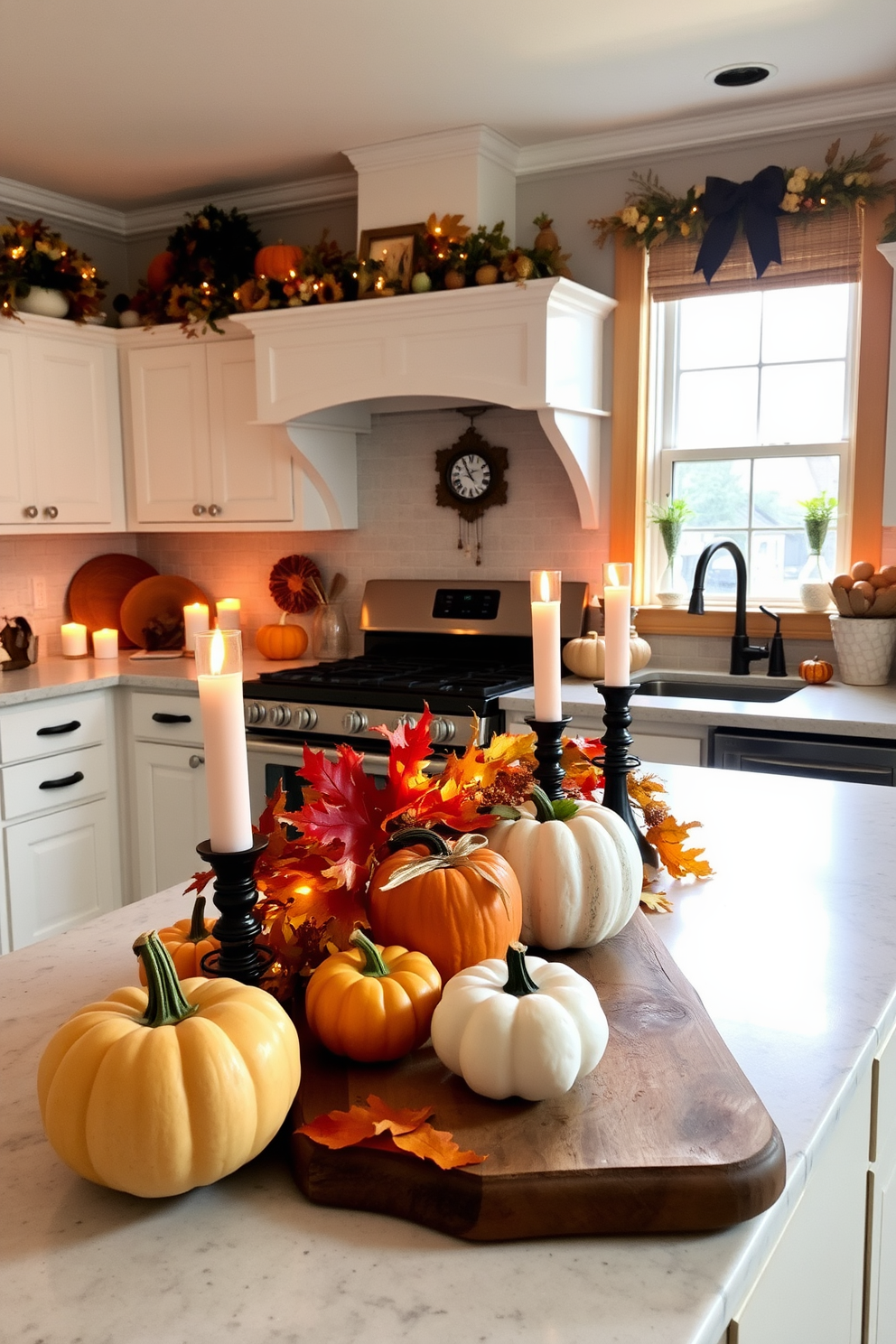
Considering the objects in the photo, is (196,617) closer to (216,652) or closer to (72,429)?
(72,429)

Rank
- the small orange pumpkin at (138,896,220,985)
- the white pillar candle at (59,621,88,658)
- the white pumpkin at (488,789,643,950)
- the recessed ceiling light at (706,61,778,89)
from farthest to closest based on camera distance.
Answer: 1. the white pillar candle at (59,621,88,658)
2. the recessed ceiling light at (706,61,778,89)
3. the white pumpkin at (488,789,643,950)
4. the small orange pumpkin at (138,896,220,985)

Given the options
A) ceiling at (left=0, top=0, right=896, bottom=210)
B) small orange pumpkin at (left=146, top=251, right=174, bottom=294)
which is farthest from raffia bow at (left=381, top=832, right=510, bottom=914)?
small orange pumpkin at (left=146, top=251, right=174, bottom=294)

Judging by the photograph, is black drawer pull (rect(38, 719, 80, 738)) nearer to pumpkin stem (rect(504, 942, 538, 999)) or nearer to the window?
the window

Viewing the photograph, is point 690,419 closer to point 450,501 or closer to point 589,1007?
point 450,501

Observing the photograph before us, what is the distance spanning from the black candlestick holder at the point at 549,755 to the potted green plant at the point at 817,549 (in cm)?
224

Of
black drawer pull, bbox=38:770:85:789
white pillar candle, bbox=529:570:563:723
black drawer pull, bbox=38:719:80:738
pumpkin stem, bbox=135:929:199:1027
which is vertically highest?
white pillar candle, bbox=529:570:563:723

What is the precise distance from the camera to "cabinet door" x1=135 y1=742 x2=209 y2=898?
12.1ft

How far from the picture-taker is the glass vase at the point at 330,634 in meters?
4.17

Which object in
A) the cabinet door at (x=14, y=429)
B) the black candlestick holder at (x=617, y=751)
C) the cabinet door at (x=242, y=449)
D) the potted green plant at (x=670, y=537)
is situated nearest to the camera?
the black candlestick holder at (x=617, y=751)

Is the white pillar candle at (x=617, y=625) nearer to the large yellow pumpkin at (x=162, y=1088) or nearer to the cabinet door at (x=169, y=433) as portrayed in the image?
the large yellow pumpkin at (x=162, y=1088)

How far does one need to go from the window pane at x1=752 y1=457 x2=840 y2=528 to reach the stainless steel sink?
535mm

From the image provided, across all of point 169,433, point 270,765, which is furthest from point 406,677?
point 169,433

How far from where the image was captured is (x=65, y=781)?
11.9ft

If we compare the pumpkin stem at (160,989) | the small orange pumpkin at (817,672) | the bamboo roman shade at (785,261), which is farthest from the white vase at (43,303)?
the pumpkin stem at (160,989)
